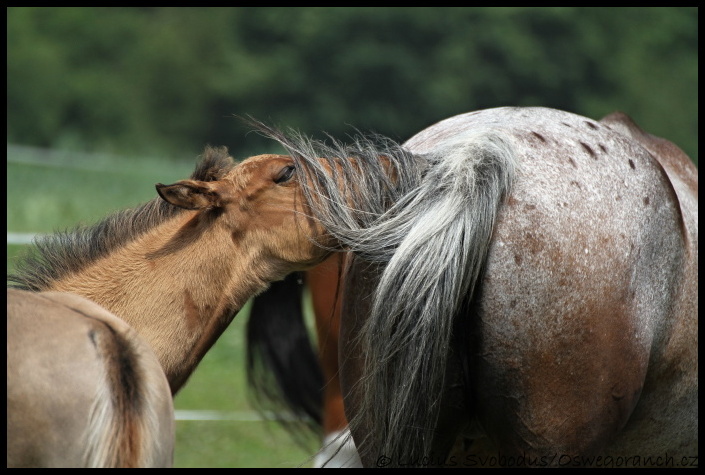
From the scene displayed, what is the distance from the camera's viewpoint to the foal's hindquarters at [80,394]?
203 centimetres

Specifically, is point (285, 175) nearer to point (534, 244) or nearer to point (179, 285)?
point (179, 285)

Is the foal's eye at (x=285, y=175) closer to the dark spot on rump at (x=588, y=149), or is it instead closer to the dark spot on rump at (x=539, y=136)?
the dark spot on rump at (x=539, y=136)

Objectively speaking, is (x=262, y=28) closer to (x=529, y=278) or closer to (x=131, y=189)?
(x=131, y=189)

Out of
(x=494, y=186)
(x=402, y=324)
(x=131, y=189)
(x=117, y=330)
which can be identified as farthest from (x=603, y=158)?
(x=131, y=189)

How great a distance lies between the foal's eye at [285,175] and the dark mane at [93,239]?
0.71 ft

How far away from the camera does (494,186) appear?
2561 mm

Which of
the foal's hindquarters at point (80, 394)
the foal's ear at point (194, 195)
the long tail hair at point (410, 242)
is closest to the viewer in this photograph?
the foal's hindquarters at point (80, 394)

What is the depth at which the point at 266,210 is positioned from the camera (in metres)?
2.90

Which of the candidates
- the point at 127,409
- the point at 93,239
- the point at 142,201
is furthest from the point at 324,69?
the point at 127,409

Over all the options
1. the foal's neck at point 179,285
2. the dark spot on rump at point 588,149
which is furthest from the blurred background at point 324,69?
the dark spot on rump at point 588,149

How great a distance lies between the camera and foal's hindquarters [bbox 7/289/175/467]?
80.0 inches

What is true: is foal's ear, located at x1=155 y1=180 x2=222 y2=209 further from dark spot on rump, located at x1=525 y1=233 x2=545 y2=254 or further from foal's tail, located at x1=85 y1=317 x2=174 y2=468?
dark spot on rump, located at x1=525 y1=233 x2=545 y2=254

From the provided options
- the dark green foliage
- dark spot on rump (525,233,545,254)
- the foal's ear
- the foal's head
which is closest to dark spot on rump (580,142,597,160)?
dark spot on rump (525,233,545,254)

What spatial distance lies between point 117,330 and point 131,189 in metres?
11.2
